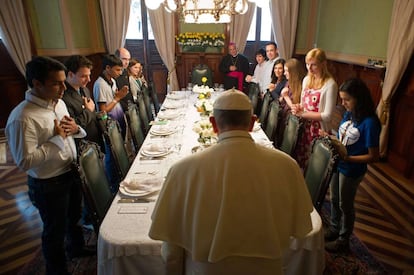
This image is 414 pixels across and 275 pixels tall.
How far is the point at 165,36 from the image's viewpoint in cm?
627

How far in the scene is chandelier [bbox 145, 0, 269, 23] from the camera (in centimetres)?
258

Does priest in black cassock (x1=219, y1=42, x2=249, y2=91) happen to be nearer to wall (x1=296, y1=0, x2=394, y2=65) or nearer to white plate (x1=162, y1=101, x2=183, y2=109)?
wall (x1=296, y1=0, x2=394, y2=65)

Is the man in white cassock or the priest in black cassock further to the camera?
the priest in black cassock

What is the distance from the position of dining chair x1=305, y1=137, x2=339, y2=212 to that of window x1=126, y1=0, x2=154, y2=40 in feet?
18.3

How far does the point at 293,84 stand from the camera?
320 cm

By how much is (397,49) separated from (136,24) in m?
5.31

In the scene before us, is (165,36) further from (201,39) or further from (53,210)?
(53,210)

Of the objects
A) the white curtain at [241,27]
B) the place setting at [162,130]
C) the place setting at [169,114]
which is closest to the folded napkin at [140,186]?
the place setting at [162,130]

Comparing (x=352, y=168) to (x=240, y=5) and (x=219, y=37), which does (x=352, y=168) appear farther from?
(x=219, y=37)

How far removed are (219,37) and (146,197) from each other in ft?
17.2

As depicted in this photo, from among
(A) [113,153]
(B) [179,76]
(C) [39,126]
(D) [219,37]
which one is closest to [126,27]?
(B) [179,76]

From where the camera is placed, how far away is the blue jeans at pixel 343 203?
200 cm

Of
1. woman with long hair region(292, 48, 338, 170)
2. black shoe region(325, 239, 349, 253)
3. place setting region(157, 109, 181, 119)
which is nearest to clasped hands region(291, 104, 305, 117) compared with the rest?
woman with long hair region(292, 48, 338, 170)

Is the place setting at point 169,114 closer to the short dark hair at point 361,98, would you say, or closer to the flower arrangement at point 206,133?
the flower arrangement at point 206,133
